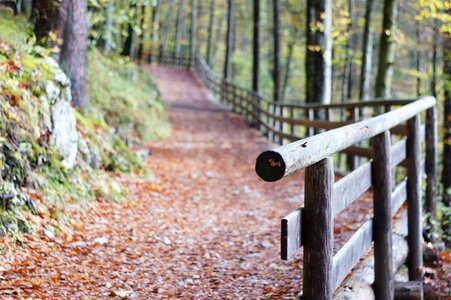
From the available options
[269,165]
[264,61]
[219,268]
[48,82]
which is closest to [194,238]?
[219,268]

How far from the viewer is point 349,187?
3816mm

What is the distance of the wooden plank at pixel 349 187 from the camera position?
3.46m

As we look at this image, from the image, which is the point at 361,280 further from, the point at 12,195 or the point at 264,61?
the point at 264,61

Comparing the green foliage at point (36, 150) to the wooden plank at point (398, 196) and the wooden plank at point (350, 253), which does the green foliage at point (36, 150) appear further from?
the wooden plank at point (398, 196)

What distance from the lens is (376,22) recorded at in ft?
79.3

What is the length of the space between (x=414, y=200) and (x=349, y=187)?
2660 mm

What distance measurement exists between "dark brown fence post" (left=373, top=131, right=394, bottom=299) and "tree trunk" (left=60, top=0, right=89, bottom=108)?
6.15m

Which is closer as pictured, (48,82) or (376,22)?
(48,82)

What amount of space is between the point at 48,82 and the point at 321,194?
522 centimetres

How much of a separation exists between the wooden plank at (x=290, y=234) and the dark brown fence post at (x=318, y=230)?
8 cm

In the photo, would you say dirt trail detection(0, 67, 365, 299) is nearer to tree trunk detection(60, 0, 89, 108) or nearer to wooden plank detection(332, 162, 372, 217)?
wooden plank detection(332, 162, 372, 217)

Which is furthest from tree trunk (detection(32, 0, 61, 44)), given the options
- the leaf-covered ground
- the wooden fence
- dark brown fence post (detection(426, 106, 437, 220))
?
dark brown fence post (detection(426, 106, 437, 220))

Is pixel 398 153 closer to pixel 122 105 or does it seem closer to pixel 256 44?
pixel 122 105

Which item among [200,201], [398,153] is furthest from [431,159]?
[200,201]
